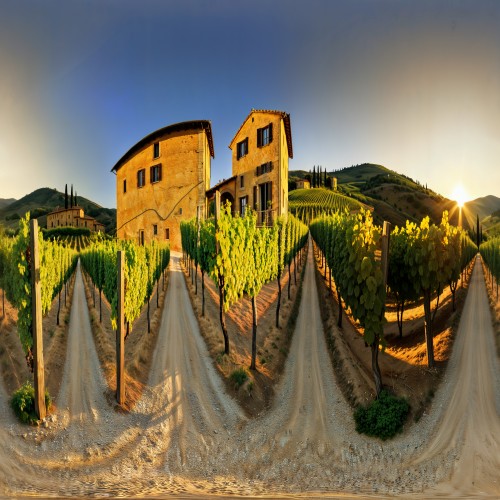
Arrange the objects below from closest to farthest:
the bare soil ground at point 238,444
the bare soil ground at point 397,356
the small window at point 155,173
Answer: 1. the bare soil ground at point 238,444
2. the bare soil ground at point 397,356
3. the small window at point 155,173

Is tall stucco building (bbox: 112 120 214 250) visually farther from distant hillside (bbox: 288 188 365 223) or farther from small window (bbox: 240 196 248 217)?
distant hillside (bbox: 288 188 365 223)

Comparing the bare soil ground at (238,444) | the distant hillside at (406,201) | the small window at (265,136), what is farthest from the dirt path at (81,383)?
the distant hillside at (406,201)

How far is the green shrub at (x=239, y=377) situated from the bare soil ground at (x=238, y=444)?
64 cm

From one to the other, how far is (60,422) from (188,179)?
2566cm

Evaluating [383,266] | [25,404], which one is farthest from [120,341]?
[383,266]

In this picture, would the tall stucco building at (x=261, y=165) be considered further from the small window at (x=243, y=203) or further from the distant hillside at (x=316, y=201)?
the distant hillside at (x=316, y=201)

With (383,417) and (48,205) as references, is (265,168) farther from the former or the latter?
(48,205)

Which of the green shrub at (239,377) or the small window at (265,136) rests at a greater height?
the small window at (265,136)

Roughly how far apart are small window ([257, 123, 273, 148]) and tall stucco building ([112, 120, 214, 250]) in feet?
16.6

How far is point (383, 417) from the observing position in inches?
475

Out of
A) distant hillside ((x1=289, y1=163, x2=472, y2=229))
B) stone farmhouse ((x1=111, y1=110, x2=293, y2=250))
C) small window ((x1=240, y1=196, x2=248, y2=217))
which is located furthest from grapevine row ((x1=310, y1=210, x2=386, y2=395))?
distant hillside ((x1=289, y1=163, x2=472, y2=229))

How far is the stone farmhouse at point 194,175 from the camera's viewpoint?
109 feet

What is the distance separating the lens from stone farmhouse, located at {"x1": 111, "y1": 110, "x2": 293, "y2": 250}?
109 ft

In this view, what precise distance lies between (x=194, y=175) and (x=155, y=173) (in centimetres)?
477
